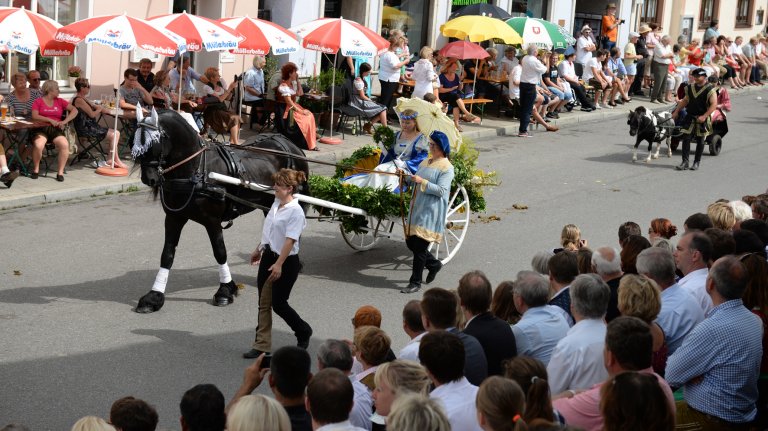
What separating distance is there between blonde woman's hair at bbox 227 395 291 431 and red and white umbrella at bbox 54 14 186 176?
10227 mm

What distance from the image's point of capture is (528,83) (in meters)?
21.3

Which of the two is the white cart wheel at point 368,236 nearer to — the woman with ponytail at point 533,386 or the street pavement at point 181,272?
the street pavement at point 181,272

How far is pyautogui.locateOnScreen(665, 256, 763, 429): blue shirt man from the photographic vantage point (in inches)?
233

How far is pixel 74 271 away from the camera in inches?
418

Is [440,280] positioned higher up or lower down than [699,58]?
lower down

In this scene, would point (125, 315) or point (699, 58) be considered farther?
point (699, 58)

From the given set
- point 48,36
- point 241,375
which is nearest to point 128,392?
point 241,375

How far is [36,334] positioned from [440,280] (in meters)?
4.24

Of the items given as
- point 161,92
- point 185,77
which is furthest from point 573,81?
point 161,92

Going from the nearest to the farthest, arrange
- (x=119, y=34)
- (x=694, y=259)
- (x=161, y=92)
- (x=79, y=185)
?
(x=694, y=259), (x=119, y=34), (x=79, y=185), (x=161, y=92)

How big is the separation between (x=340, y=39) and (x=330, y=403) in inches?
504

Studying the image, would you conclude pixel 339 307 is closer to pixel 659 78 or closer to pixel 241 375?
pixel 241 375

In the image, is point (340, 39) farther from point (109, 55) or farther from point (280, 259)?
point (280, 259)

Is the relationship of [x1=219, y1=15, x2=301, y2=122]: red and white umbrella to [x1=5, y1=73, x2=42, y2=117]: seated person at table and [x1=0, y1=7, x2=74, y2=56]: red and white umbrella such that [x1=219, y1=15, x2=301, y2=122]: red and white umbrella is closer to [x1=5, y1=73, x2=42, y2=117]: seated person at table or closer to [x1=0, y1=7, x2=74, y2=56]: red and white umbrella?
[x1=0, y1=7, x2=74, y2=56]: red and white umbrella
